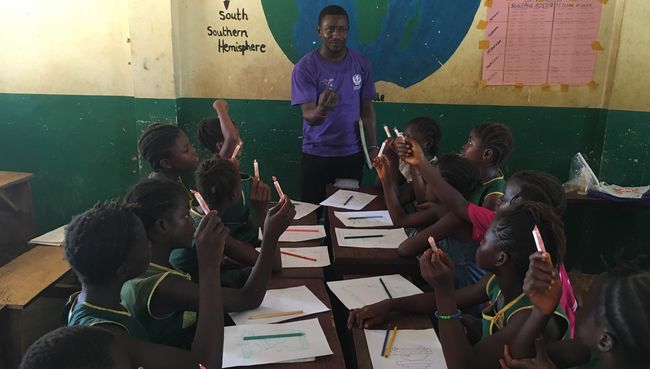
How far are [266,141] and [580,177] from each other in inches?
78.8

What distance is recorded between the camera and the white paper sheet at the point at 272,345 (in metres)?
1.32

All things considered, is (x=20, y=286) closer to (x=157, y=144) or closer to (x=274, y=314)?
(x=157, y=144)

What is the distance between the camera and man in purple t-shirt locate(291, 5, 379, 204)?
2989mm

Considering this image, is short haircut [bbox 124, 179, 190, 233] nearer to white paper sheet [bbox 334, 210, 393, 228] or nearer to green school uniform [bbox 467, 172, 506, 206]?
white paper sheet [bbox 334, 210, 393, 228]

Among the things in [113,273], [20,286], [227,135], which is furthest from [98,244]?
[20,286]

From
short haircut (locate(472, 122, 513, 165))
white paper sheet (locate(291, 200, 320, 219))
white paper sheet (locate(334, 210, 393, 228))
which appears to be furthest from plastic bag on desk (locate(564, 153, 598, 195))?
white paper sheet (locate(291, 200, 320, 219))

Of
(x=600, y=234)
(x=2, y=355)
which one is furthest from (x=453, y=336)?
(x=600, y=234)

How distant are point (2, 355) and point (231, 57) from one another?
6.87ft

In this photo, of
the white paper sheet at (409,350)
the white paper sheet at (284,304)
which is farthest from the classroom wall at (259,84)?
the white paper sheet at (409,350)

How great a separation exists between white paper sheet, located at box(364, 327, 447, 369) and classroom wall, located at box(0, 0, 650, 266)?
7.17 ft

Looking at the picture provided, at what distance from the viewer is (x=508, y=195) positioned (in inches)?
68.6

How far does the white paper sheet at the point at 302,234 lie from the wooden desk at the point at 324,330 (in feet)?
1.37

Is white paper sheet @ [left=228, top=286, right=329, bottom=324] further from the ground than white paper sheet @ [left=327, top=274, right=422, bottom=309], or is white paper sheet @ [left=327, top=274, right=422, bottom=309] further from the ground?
white paper sheet @ [left=228, top=286, right=329, bottom=324]

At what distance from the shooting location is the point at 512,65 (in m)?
3.39
